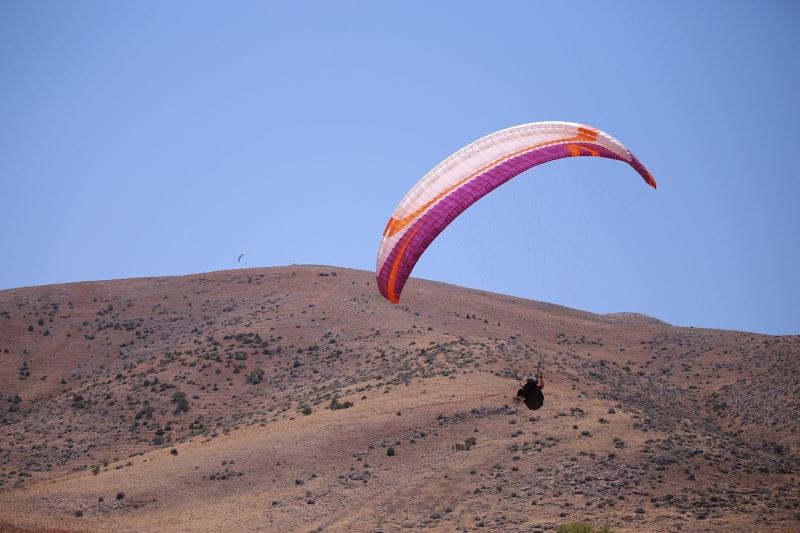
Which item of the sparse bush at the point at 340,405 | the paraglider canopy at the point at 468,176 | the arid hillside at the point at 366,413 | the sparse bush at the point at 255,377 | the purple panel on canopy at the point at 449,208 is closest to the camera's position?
the purple panel on canopy at the point at 449,208

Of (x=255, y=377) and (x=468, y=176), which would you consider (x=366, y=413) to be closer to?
(x=255, y=377)

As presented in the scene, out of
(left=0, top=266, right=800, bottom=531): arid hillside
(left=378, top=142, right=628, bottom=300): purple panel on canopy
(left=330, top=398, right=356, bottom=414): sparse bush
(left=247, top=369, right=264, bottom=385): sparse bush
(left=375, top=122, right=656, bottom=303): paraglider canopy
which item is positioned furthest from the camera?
(left=247, top=369, right=264, bottom=385): sparse bush

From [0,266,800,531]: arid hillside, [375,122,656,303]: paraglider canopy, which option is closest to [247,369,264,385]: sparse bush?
[0,266,800,531]: arid hillside

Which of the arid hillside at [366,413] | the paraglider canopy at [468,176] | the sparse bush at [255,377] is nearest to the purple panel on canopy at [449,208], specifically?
the paraglider canopy at [468,176]

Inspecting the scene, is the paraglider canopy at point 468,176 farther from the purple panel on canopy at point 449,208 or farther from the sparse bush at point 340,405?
the sparse bush at point 340,405

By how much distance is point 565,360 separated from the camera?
176 ft

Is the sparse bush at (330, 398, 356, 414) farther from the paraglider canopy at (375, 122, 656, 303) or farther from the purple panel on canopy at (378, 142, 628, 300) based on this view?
the purple panel on canopy at (378, 142, 628, 300)

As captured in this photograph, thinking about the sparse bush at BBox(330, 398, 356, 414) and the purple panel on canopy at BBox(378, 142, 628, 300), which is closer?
the purple panel on canopy at BBox(378, 142, 628, 300)

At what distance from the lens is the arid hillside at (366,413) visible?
3375 centimetres

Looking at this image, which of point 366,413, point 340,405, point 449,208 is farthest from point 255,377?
point 449,208

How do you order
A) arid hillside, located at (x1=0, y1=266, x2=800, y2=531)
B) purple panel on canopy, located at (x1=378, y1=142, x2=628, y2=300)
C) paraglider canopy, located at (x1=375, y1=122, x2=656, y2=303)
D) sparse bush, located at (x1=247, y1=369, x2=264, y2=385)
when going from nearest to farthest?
purple panel on canopy, located at (x1=378, y1=142, x2=628, y2=300) < paraglider canopy, located at (x1=375, y1=122, x2=656, y2=303) < arid hillside, located at (x1=0, y1=266, x2=800, y2=531) < sparse bush, located at (x1=247, y1=369, x2=264, y2=385)

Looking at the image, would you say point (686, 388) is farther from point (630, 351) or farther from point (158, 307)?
point (158, 307)

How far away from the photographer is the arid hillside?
33750 mm

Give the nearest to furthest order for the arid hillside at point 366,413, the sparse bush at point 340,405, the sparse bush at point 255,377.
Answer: the arid hillside at point 366,413, the sparse bush at point 340,405, the sparse bush at point 255,377
